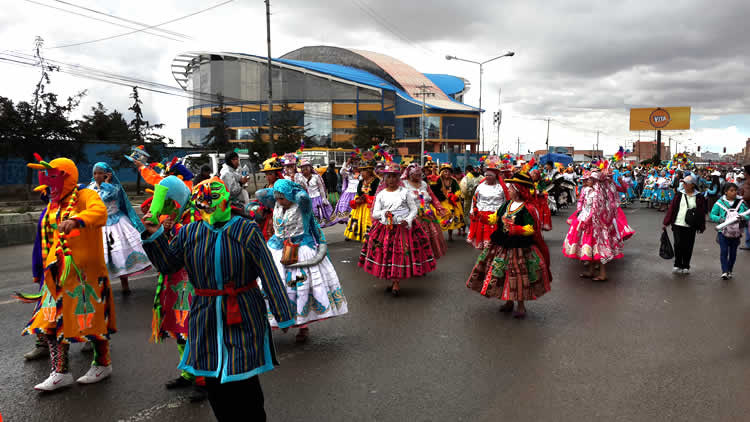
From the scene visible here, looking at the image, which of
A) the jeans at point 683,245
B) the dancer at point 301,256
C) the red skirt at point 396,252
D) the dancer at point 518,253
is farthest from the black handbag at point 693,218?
the dancer at point 301,256

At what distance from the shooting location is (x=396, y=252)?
289 inches

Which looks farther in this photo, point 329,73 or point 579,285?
point 329,73

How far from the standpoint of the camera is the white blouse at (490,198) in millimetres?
8867

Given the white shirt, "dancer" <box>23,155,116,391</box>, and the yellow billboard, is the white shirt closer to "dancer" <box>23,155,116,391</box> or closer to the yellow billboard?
"dancer" <box>23,155,116,391</box>

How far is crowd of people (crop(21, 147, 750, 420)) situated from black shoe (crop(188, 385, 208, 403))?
0.7 inches

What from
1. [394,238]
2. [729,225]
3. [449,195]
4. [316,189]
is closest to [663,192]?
[449,195]

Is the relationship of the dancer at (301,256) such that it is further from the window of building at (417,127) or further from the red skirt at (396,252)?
the window of building at (417,127)

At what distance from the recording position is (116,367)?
15.6 feet

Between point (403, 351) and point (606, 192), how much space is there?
218 inches

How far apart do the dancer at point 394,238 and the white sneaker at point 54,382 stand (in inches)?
159

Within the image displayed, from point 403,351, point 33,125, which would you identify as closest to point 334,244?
point 403,351

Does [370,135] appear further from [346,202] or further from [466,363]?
[466,363]

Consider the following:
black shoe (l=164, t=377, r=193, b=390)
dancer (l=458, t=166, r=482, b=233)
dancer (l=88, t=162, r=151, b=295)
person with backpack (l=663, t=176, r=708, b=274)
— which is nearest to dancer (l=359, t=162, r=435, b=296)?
dancer (l=88, t=162, r=151, b=295)

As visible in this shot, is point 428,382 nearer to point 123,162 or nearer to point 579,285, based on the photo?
point 579,285
